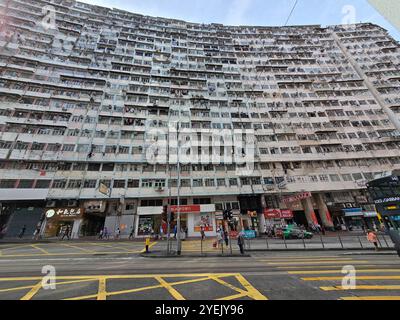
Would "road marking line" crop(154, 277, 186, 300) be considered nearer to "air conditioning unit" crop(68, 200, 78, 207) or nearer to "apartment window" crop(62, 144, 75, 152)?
"air conditioning unit" crop(68, 200, 78, 207)

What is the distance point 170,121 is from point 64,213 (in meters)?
22.6

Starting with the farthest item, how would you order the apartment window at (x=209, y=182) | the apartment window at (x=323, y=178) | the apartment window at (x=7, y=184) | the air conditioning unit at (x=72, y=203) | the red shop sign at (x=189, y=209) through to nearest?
the apartment window at (x=323, y=178) → the apartment window at (x=209, y=182) → the red shop sign at (x=189, y=209) → the air conditioning unit at (x=72, y=203) → the apartment window at (x=7, y=184)

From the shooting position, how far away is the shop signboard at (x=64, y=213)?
24250 millimetres

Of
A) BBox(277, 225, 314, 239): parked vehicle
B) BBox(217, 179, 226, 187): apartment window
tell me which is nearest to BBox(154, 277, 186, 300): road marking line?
BBox(277, 225, 314, 239): parked vehicle

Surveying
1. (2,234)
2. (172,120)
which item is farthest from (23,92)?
(172,120)

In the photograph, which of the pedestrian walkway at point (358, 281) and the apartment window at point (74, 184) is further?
the apartment window at point (74, 184)

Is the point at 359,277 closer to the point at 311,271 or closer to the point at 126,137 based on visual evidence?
the point at 311,271

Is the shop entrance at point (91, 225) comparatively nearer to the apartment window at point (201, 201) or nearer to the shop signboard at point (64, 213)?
the shop signboard at point (64, 213)

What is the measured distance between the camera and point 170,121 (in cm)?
3409

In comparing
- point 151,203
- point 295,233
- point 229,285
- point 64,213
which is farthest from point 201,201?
point 229,285

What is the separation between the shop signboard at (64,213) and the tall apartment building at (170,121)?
14cm

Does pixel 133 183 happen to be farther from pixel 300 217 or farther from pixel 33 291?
pixel 300 217

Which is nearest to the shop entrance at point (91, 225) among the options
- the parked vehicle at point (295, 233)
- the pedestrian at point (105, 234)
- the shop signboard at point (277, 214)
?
the pedestrian at point (105, 234)
